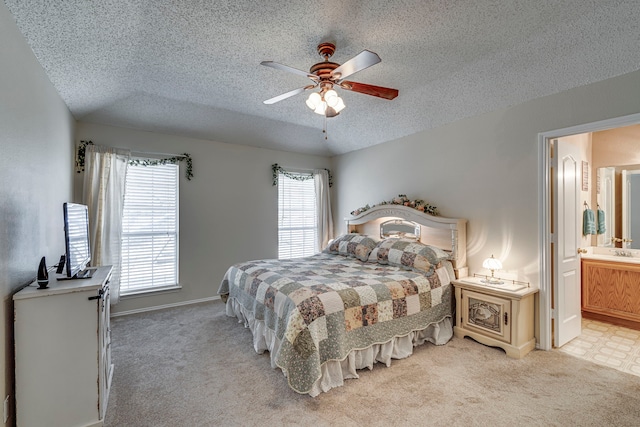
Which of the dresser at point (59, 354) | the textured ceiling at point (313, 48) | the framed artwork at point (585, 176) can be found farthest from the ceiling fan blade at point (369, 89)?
the framed artwork at point (585, 176)

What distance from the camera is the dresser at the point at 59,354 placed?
177 centimetres

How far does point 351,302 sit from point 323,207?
3.43 m

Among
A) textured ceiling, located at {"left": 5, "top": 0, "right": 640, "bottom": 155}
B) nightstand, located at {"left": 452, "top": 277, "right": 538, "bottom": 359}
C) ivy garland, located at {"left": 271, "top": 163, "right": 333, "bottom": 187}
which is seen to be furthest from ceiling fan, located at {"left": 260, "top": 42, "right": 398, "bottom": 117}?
ivy garland, located at {"left": 271, "top": 163, "right": 333, "bottom": 187}

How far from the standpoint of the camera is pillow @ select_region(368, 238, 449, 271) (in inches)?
133

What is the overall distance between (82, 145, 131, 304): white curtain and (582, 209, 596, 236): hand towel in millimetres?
6128

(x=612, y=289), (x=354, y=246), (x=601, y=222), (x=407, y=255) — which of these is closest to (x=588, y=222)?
(x=601, y=222)

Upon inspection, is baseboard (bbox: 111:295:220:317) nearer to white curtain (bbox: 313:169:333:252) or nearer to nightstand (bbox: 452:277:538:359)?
white curtain (bbox: 313:169:333:252)

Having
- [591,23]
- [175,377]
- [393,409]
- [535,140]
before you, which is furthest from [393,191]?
[175,377]

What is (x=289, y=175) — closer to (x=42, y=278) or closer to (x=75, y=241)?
(x=75, y=241)

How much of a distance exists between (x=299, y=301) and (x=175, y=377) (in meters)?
1.31

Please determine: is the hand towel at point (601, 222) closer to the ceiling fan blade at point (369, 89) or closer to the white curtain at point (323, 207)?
the ceiling fan blade at point (369, 89)

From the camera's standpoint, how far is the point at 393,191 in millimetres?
4801

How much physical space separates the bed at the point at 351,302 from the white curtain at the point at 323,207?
160 cm

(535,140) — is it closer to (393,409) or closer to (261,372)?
(393,409)
